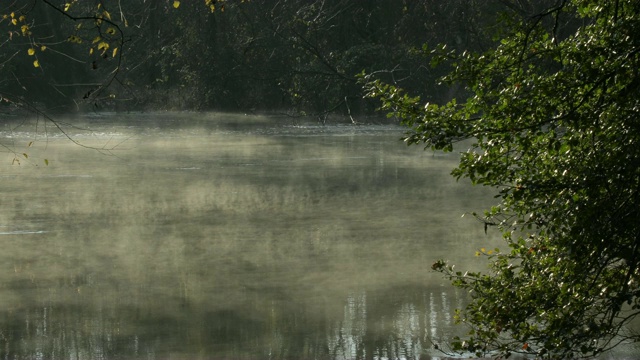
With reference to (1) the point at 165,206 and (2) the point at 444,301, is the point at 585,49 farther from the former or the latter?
(1) the point at 165,206

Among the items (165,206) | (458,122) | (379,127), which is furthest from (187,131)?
(458,122)

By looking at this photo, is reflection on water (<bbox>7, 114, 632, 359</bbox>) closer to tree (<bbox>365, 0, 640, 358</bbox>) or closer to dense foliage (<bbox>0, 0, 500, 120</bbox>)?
tree (<bbox>365, 0, 640, 358</bbox>)

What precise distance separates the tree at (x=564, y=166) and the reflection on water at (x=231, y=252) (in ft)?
4.54

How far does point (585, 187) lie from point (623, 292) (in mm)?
571

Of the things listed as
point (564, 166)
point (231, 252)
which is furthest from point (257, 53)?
point (564, 166)

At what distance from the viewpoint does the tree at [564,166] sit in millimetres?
5742

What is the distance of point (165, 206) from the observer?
13.8 m

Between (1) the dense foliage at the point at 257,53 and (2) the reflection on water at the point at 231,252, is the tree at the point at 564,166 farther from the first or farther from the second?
(1) the dense foliage at the point at 257,53

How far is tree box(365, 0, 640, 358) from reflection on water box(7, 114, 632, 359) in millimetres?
1385

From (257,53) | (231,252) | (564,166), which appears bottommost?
(231,252)

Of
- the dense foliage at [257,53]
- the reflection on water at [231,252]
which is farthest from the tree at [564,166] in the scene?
the dense foliage at [257,53]

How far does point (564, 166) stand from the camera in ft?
20.3

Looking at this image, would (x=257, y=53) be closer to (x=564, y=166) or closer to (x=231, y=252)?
(x=231, y=252)

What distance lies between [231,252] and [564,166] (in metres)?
5.20
